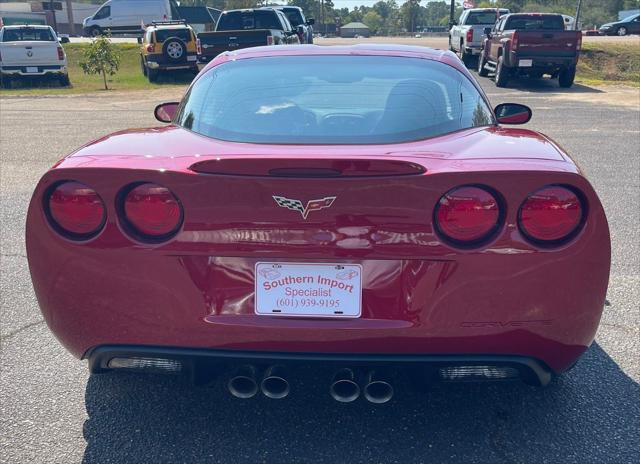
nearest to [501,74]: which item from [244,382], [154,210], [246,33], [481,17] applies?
[246,33]

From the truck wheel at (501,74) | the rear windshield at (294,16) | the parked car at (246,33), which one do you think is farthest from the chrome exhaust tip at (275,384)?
the rear windshield at (294,16)

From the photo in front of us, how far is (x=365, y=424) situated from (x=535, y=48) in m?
16.5

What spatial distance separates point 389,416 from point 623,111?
1274cm

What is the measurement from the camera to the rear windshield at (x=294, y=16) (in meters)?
24.2

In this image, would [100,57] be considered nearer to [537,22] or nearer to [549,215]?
[537,22]

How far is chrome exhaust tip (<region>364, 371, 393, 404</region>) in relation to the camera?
2404 millimetres

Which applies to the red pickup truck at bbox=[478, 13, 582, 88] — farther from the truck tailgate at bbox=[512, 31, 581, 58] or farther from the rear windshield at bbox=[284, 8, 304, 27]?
the rear windshield at bbox=[284, 8, 304, 27]

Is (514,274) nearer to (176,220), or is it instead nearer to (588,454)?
(588,454)

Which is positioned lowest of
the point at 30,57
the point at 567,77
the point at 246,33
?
the point at 567,77

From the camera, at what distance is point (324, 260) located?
85.4 inches

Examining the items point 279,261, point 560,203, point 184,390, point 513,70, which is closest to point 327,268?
point 279,261

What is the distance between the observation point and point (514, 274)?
86.1 inches

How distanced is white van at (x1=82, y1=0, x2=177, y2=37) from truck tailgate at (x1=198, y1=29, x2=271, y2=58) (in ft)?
91.2

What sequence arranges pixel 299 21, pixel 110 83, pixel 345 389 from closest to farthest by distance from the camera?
pixel 345 389 < pixel 110 83 < pixel 299 21
